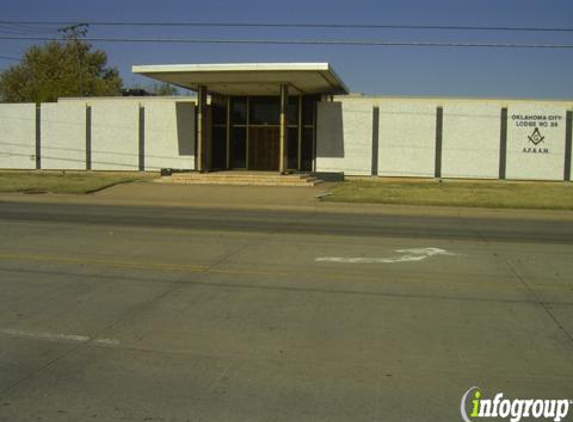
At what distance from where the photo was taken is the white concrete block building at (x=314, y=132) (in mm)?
34312

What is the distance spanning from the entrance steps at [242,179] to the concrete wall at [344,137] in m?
4.31

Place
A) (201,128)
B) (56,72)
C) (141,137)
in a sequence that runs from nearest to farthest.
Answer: (201,128) → (141,137) → (56,72)

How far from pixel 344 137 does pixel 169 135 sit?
1027 cm

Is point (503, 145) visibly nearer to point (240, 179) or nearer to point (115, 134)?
point (240, 179)

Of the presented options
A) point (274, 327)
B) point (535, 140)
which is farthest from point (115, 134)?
point (274, 327)

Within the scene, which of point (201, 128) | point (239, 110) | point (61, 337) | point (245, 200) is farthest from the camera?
point (239, 110)

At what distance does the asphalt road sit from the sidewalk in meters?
7.31

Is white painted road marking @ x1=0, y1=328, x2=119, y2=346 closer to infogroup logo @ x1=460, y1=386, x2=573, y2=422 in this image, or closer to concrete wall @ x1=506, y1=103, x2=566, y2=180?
infogroup logo @ x1=460, y1=386, x2=573, y2=422

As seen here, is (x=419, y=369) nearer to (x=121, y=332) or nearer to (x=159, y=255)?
(x=121, y=332)

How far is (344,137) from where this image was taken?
3559 cm

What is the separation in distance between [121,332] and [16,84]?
7539 centimetres

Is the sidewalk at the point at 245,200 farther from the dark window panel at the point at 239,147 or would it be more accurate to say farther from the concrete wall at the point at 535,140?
the concrete wall at the point at 535,140

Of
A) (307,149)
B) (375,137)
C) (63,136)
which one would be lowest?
(307,149)

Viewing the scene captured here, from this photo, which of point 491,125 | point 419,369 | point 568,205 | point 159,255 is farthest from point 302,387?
point 491,125
